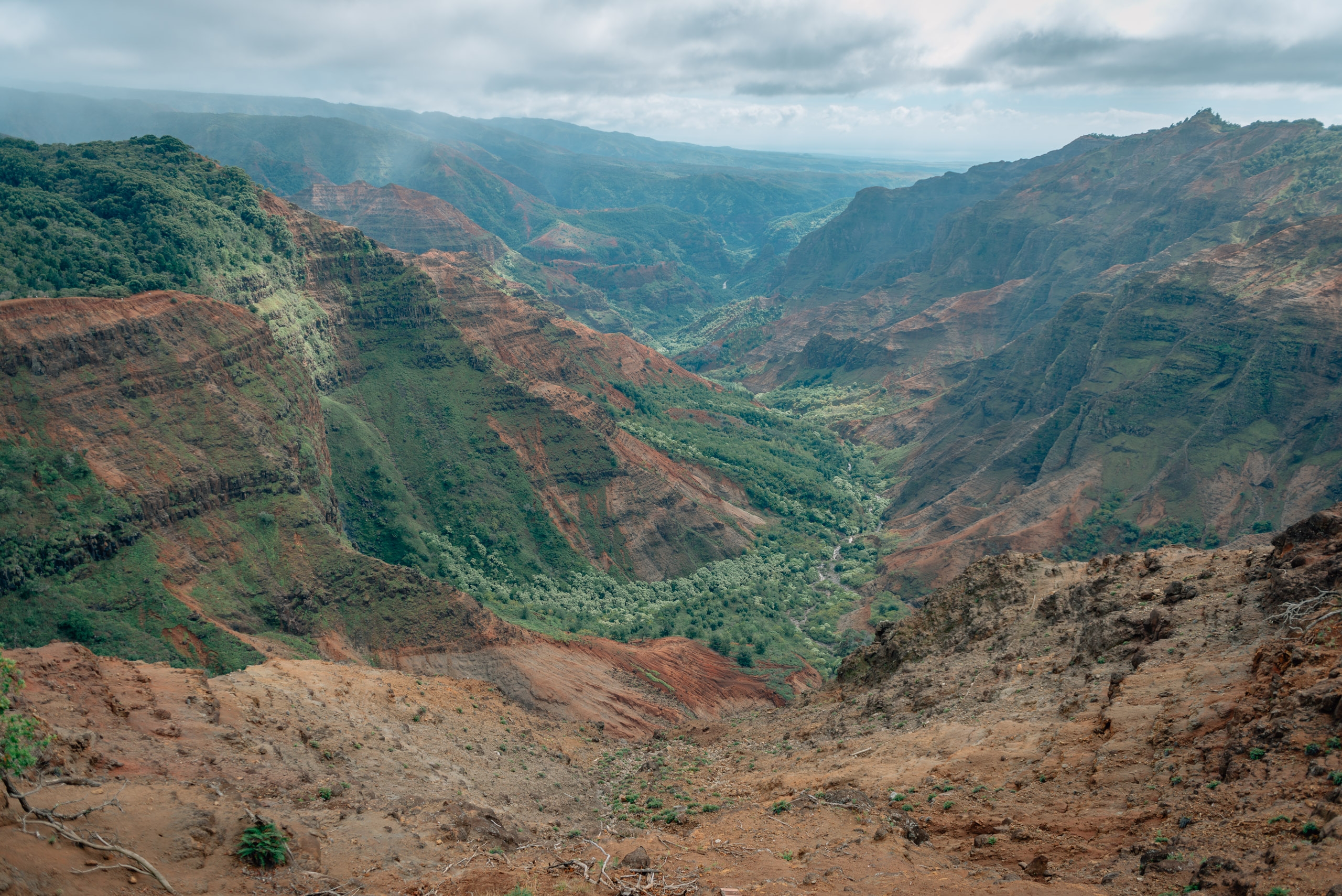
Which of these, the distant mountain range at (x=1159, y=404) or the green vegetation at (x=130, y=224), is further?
the distant mountain range at (x=1159, y=404)

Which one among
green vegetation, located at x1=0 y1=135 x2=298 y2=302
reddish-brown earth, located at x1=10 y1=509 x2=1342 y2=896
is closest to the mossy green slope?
reddish-brown earth, located at x1=10 y1=509 x2=1342 y2=896

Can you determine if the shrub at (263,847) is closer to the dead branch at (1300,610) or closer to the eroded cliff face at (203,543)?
the dead branch at (1300,610)

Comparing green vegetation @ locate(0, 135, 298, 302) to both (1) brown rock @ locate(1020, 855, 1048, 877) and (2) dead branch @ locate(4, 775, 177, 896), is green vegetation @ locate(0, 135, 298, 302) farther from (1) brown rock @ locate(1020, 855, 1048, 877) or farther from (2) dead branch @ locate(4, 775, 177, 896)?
(1) brown rock @ locate(1020, 855, 1048, 877)

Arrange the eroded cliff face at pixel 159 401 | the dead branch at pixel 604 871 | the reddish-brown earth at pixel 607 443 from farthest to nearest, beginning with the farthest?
1. the reddish-brown earth at pixel 607 443
2. the eroded cliff face at pixel 159 401
3. the dead branch at pixel 604 871

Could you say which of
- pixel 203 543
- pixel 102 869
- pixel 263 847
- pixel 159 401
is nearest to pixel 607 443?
pixel 159 401

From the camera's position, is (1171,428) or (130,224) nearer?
(130,224)

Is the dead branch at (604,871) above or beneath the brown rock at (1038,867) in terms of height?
beneath

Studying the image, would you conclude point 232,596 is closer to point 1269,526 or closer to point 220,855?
point 220,855

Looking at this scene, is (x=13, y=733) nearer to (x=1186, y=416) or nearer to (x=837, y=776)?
(x=837, y=776)

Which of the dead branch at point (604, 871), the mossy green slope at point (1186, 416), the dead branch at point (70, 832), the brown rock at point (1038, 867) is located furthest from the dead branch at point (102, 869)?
the mossy green slope at point (1186, 416)
